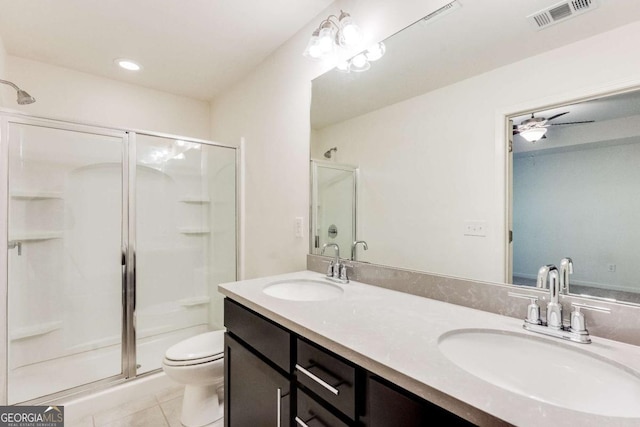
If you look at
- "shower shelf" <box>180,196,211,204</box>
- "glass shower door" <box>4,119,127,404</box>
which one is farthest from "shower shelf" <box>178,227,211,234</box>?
"glass shower door" <box>4,119,127,404</box>

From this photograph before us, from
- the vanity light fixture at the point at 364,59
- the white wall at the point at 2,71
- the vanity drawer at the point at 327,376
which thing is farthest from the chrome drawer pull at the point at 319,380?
the white wall at the point at 2,71

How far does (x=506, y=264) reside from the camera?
1006mm

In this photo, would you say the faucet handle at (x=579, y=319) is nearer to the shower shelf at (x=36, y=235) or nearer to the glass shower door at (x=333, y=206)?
the glass shower door at (x=333, y=206)

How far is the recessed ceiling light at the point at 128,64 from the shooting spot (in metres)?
2.19

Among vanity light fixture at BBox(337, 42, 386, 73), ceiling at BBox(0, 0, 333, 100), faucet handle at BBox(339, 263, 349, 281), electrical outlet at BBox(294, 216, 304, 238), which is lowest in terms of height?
faucet handle at BBox(339, 263, 349, 281)

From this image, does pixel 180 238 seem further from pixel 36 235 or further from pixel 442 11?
pixel 442 11

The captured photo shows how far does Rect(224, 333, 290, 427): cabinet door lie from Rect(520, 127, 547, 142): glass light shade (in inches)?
45.0

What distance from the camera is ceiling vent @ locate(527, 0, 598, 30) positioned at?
2.81 ft

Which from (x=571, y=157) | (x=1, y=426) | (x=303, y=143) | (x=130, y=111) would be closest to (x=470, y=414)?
(x=571, y=157)

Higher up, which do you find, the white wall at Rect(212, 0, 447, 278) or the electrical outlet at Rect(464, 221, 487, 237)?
the white wall at Rect(212, 0, 447, 278)

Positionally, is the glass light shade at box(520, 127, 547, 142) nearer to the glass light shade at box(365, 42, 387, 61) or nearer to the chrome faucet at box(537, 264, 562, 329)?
the chrome faucet at box(537, 264, 562, 329)

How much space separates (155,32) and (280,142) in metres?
1.03

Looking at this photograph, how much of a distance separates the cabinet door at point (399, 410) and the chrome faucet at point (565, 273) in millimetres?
580

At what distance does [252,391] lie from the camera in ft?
3.79
